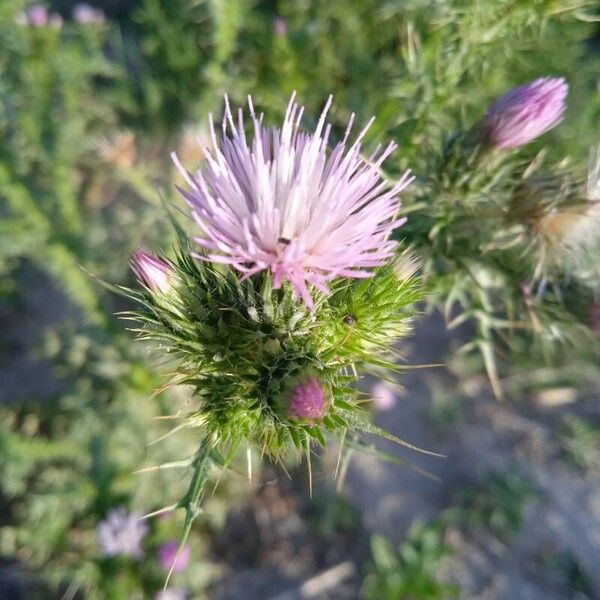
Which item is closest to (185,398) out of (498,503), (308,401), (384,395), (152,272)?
(384,395)

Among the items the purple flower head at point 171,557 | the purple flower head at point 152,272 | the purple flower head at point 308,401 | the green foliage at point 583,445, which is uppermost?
the purple flower head at point 152,272

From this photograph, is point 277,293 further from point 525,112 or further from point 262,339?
point 525,112

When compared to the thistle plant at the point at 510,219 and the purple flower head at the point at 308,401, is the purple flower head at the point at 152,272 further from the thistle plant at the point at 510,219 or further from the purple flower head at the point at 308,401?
the thistle plant at the point at 510,219

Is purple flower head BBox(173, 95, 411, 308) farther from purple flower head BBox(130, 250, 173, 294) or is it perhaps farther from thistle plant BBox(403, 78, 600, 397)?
thistle plant BBox(403, 78, 600, 397)

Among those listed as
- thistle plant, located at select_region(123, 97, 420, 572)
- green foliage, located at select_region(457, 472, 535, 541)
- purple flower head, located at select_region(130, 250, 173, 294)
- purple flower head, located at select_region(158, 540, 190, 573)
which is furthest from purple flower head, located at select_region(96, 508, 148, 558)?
green foliage, located at select_region(457, 472, 535, 541)

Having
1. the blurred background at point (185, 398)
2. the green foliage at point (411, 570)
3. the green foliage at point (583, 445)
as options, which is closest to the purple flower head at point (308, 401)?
the blurred background at point (185, 398)

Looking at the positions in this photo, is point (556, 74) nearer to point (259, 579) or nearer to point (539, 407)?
point (539, 407)

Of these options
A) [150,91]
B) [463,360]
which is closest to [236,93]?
[150,91]
